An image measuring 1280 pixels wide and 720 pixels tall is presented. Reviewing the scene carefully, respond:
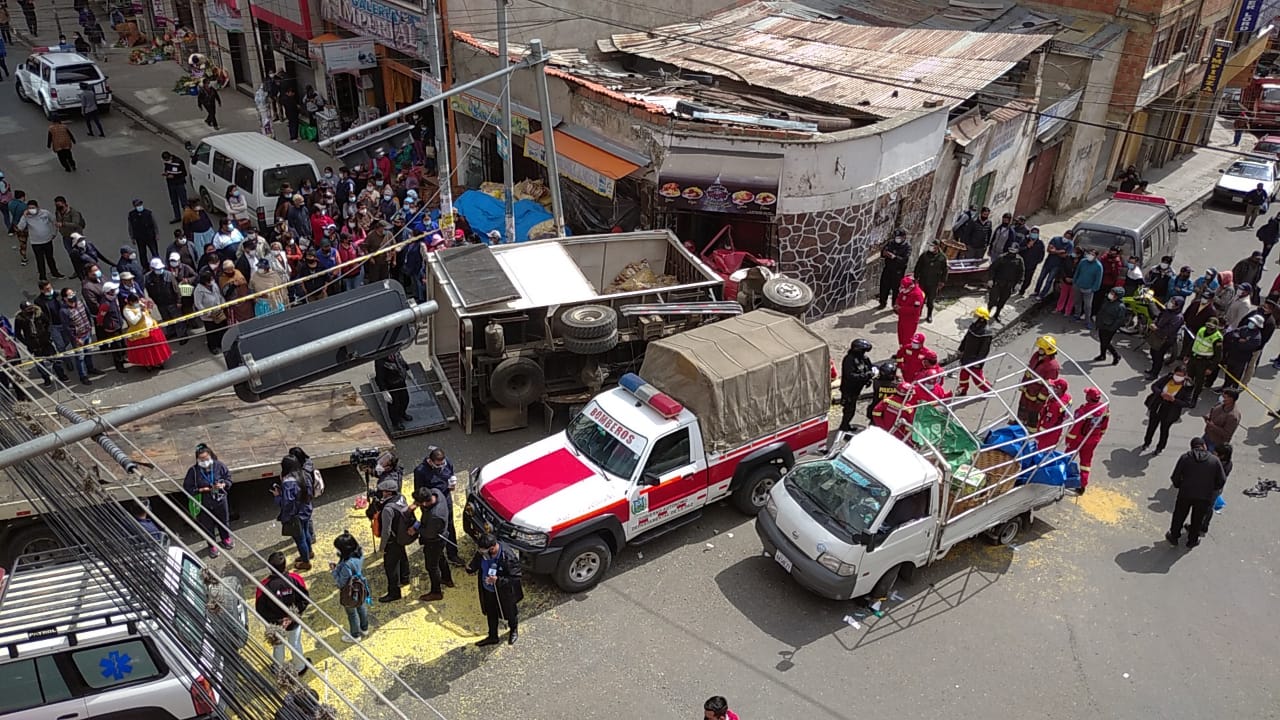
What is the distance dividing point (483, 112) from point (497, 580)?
44.6 feet

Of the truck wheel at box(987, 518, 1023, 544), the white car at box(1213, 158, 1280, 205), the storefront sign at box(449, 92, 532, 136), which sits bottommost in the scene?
the truck wheel at box(987, 518, 1023, 544)

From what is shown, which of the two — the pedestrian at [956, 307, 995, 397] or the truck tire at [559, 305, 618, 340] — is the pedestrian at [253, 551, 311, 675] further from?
the pedestrian at [956, 307, 995, 397]

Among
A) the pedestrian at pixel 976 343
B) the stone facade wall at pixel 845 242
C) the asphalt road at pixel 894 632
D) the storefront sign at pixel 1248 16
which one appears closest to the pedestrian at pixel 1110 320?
the pedestrian at pixel 976 343

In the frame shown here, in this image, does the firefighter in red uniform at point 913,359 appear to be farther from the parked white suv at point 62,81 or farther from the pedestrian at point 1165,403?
the parked white suv at point 62,81

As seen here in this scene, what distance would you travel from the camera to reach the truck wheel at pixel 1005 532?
11.6 m

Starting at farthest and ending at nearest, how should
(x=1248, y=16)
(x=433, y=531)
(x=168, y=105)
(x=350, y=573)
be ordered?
1. (x=1248, y=16)
2. (x=168, y=105)
3. (x=433, y=531)
4. (x=350, y=573)

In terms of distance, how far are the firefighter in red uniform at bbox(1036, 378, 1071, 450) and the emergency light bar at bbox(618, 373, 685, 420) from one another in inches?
173

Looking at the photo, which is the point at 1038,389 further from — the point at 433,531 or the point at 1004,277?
the point at 433,531

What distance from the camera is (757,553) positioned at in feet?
37.8

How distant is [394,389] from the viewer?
13.5 metres

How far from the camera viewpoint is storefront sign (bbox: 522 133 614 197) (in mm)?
17281

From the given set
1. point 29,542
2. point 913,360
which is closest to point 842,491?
point 913,360

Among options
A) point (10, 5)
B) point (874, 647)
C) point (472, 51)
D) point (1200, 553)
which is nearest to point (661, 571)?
point (874, 647)

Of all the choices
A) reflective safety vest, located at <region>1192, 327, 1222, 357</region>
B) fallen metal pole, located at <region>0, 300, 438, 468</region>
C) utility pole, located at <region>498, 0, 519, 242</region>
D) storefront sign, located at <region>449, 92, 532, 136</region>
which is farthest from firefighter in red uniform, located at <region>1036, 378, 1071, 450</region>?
storefront sign, located at <region>449, 92, 532, 136</region>
